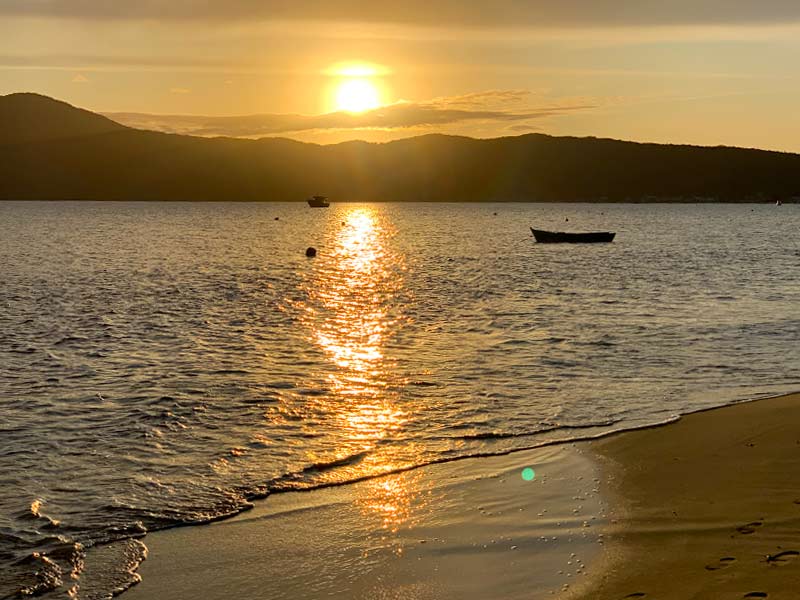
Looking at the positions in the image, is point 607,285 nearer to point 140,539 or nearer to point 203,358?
point 203,358

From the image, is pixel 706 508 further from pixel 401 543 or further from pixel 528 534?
pixel 401 543

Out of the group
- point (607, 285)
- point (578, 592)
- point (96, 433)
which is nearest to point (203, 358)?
point (96, 433)

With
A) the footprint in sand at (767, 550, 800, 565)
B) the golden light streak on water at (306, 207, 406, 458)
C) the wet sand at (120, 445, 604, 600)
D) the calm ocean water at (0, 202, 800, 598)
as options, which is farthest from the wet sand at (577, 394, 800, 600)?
the golden light streak on water at (306, 207, 406, 458)

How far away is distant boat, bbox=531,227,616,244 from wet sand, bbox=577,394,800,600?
80552mm

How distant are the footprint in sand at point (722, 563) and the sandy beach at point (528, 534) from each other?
1 cm

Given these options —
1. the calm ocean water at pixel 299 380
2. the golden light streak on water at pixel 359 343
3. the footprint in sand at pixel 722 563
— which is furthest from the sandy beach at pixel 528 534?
the golden light streak on water at pixel 359 343

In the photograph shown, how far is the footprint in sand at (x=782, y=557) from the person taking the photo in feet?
30.7

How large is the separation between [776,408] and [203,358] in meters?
14.9

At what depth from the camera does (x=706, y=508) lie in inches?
456

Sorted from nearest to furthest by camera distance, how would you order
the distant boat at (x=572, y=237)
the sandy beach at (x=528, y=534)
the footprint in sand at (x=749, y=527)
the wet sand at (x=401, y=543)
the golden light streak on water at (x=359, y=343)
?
1. the sandy beach at (x=528, y=534)
2. the wet sand at (x=401, y=543)
3. the footprint in sand at (x=749, y=527)
4. the golden light streak on water at (x=359, y=343)
5. the distant boat at (x=572, y=237)

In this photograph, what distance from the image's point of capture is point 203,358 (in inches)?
975

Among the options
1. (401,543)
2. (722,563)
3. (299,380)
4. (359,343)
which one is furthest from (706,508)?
(359,343)

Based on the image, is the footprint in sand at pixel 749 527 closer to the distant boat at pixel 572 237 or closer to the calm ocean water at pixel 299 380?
the calm ocean water at pixel 299 380

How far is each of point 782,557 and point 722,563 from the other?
63 cm
